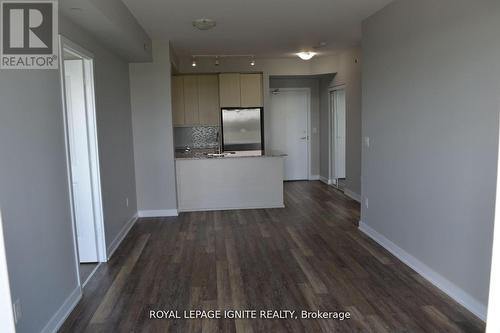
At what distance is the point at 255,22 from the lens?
14.3ft

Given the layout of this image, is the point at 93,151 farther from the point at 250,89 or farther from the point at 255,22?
the point at 250,89

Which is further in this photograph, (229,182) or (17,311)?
(229,182)

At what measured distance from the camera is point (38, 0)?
244 centimetres

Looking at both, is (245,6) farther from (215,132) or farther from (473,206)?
(215,132)

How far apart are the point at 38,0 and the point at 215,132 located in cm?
505

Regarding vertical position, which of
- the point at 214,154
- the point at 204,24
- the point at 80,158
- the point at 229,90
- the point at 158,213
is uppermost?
the point at 204,24

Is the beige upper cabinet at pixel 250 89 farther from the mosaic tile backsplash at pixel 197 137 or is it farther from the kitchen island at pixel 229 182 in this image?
the kitchen island at pixel 229 182

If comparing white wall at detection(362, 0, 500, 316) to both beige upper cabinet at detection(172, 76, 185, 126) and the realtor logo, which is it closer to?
the realtor logo

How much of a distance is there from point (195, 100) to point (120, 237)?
3.27 m

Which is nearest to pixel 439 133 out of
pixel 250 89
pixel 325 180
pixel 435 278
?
pixel 435 278

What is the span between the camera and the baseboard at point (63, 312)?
2446 millimetres

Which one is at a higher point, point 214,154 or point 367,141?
point 367,141

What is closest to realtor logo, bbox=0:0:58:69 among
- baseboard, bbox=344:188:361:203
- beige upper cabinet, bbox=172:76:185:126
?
beige upper cabinet, bbox=172:76:185:126

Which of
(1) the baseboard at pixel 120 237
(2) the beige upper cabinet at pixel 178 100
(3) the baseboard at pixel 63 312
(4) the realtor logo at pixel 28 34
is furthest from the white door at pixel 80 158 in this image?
(2) the beige upper cabinet at pixel 178 100
